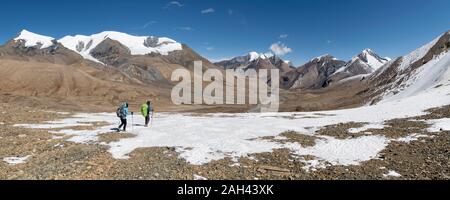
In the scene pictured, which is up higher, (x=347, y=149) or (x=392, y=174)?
(x=347, y=149)

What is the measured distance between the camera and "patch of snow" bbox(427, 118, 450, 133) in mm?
21803

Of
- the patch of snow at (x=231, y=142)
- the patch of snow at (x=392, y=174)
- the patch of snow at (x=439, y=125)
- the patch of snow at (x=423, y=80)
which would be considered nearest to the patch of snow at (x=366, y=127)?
the patch of snow at (x=231, y=142)

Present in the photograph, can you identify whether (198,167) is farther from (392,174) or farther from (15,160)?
(15,160)

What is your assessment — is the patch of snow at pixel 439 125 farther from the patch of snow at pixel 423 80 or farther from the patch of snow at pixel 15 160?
the patch of snow at pixel 423 80

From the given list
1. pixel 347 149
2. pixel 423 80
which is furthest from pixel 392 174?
pixel 423 80

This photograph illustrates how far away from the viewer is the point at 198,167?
1502cm

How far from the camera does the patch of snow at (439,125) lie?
2180 centimetres

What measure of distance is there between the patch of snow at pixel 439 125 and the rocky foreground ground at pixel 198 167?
62.4 inches

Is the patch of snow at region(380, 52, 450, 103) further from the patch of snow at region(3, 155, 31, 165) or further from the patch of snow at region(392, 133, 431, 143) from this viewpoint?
the patch of snow at region(3, 155, 31, 165)

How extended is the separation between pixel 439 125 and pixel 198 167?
55.1 ft

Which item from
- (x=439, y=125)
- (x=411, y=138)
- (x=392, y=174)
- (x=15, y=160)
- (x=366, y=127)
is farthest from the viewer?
(x=366, y=127)

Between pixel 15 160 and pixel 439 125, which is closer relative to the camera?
pixel 15 160

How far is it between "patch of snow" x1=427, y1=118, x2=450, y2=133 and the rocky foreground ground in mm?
1585
